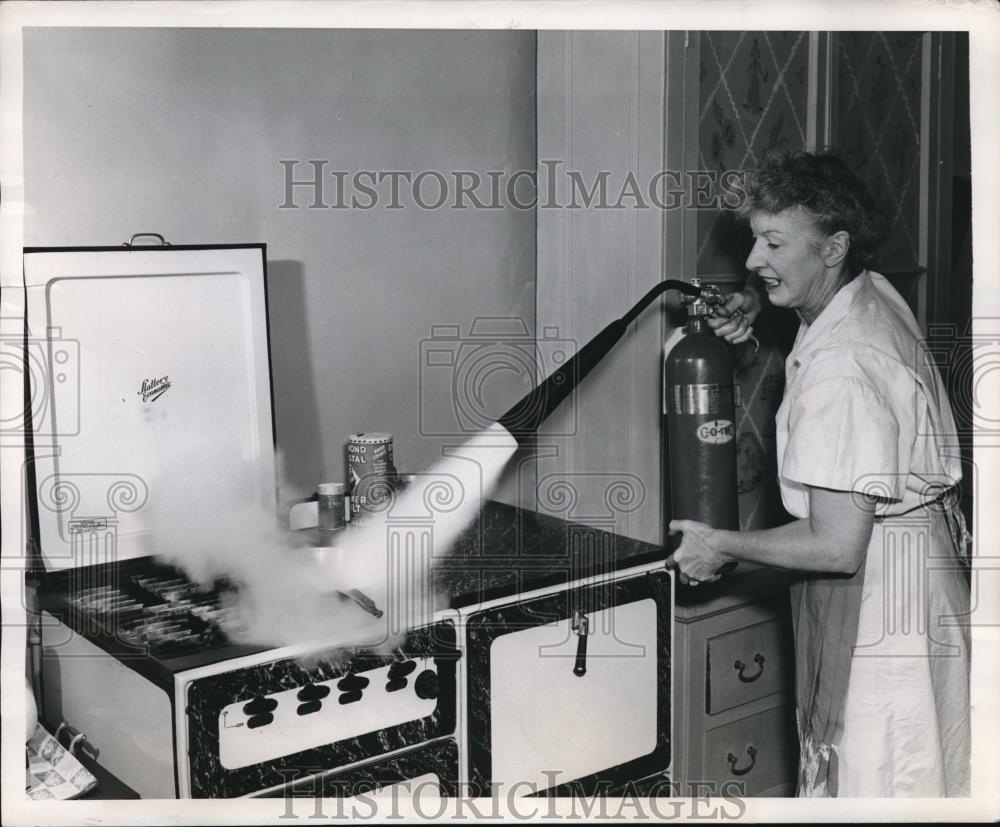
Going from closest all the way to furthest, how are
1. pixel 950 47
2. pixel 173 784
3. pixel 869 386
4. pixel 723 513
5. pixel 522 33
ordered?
pixel 173 784
pixel 869 386
pixel 723 513
pixel 522 33
pixel 950 47

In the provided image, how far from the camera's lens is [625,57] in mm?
2410

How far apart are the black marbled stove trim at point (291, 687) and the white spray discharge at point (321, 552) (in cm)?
4

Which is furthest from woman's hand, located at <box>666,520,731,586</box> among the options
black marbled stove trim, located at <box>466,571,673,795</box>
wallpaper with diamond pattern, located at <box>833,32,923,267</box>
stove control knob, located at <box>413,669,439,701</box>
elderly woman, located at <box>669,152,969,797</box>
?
wallpaper with diamond pattern, located at <box>833,32,923,267</box>

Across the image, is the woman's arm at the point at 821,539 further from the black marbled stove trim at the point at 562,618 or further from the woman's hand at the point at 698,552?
the black marbled stove trim at the point at 562,618

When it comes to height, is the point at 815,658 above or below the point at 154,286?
below

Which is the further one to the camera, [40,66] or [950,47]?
[950,47]

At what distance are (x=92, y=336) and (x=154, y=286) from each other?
147 millimetres

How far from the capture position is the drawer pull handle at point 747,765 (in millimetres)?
2508

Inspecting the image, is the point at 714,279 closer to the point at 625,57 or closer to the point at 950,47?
the point at 625,57

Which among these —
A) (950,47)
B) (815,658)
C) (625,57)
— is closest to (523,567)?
(815,658)

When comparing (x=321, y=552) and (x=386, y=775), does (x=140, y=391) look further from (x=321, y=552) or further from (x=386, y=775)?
(x=386, y=775)

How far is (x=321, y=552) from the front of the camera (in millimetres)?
2029

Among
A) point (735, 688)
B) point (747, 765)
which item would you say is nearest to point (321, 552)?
point (735, 688)

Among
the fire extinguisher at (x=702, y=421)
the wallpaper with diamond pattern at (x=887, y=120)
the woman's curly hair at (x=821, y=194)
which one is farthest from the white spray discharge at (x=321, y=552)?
the wallpaper with diamond pattern at (x=887, y=120)
